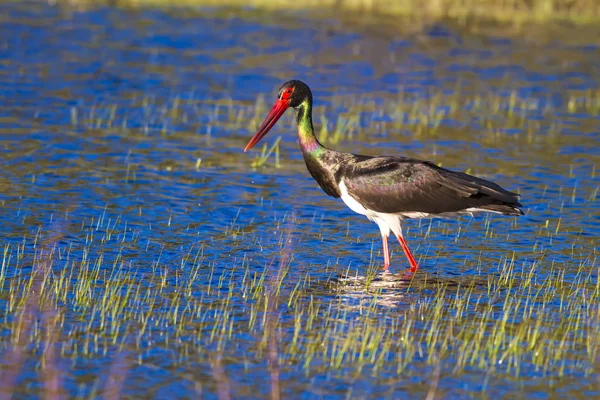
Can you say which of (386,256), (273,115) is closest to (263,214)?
(273,115)

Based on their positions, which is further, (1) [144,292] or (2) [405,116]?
(2) [405,116]

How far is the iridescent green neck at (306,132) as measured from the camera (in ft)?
36.1

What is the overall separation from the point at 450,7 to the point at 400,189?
785 inches

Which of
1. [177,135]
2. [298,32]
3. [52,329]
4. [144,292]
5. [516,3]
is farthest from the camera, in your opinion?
[516,3]

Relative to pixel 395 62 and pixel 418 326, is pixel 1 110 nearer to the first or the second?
pixel 395 62

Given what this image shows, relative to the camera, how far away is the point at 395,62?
23719 millimetres

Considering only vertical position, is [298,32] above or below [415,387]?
above

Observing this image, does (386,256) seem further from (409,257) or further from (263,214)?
(263,214)

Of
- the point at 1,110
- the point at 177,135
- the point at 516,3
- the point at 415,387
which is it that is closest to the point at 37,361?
the point at 415,387

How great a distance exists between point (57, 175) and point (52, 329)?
608 cm

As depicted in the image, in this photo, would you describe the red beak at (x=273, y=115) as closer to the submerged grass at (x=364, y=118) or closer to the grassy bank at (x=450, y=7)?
the submerged grass at (x=364, y=118)

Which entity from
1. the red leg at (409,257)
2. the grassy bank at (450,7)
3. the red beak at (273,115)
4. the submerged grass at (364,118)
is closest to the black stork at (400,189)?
the red leg at (409,257)

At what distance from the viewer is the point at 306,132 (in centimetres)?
1109

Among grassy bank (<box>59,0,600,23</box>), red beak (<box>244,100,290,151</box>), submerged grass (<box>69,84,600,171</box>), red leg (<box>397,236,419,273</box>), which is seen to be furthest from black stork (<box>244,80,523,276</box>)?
grassy bank (<box>59,0,600,23</box>)
